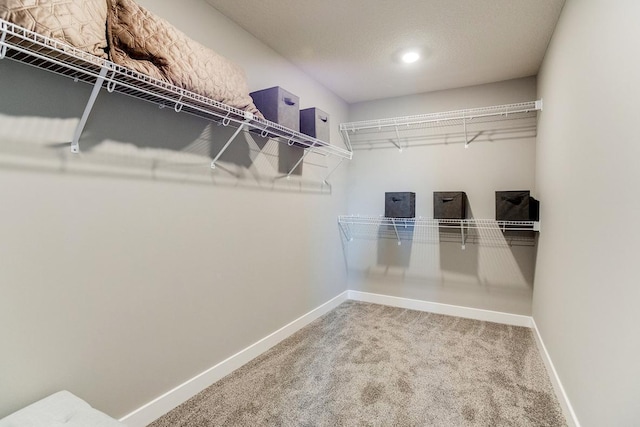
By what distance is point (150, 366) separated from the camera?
1.60 m

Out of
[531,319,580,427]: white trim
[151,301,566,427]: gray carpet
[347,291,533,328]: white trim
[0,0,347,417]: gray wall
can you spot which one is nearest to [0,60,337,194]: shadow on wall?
[0,0,347,417]: gray wall

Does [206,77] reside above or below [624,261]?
above

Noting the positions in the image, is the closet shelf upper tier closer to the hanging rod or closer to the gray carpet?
the gray carpet

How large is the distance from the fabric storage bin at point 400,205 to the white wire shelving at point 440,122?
0.59 metres

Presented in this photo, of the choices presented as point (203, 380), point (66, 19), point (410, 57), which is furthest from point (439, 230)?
point (66, 19)

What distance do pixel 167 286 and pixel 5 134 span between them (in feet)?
2.98

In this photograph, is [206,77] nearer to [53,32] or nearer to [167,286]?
[53,32]

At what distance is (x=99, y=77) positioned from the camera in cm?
117

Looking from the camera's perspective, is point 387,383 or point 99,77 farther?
point 387,383

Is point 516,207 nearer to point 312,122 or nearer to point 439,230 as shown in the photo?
point 439,230

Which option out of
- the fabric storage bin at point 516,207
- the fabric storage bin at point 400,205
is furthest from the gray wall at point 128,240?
the fabric storage bin at point 516,207

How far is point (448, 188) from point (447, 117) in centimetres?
67

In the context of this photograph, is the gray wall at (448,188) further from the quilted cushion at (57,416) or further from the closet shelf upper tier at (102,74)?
the quilted cushion at (57,416)

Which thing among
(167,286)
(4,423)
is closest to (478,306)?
(167,286)
